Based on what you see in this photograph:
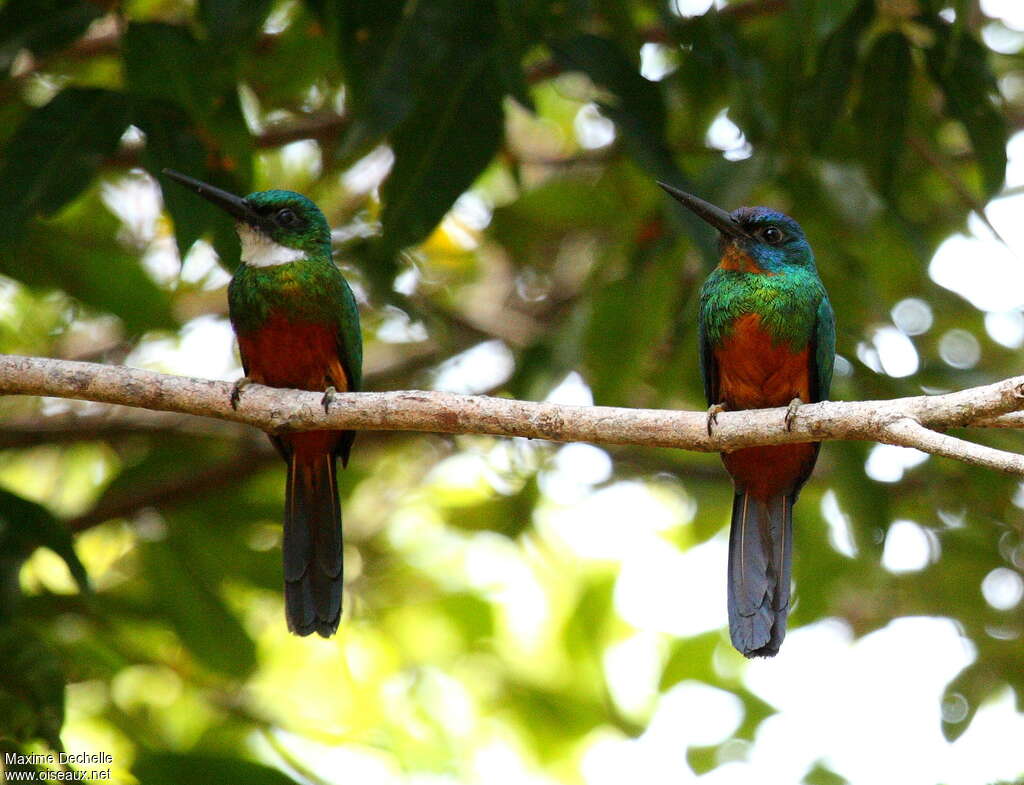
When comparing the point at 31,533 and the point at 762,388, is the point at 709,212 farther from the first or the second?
the point at 31,533

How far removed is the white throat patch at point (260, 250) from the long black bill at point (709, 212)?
1207 mm

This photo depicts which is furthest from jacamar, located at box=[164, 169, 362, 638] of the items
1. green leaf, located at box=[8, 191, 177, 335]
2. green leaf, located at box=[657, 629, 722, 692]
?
green leaf, located at box=[657, 629, 722, 692]

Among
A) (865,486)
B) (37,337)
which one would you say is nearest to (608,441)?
(865,486)

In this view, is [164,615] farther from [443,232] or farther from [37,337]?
[443,232]

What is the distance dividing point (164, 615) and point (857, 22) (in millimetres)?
3064

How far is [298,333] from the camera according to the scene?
395 centimetres

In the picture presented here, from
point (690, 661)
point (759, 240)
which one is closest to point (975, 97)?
point (759, 240)

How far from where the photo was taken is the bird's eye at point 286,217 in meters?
4.07

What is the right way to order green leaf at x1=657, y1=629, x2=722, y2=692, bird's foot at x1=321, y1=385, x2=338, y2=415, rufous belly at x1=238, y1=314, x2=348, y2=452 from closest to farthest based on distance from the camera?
bird's foot at x1=321, y1=385, x2=338, y2=415
rufous belly at x1=238, y1=314, x2=348, y2=452
green leaf at x1=657, y1=629, x2=722, y2=692

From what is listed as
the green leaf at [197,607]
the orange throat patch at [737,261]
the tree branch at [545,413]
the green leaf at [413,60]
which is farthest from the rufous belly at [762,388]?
the green leaf at [197,607]

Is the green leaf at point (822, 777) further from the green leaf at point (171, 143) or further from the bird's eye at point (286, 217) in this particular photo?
the green leaf at point (171, 143)

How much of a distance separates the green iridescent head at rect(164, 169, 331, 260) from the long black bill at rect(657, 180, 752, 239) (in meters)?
1.17

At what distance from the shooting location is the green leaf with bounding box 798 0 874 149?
3928 mm

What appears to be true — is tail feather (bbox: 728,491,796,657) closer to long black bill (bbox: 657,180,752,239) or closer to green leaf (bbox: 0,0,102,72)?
long black bill (bbox: 657,180,752,239)
